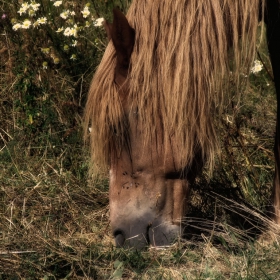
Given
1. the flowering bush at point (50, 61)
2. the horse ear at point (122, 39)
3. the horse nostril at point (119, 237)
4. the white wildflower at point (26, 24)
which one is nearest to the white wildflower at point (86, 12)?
the flowering bush at point (50, 61)

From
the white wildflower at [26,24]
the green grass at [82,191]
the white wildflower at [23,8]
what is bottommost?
A: the green grass at [82,191]

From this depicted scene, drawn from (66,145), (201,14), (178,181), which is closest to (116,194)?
(178,181)

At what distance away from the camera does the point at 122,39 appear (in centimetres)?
255

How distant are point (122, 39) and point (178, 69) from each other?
0.25 m

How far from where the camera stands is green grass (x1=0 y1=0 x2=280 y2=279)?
2744 mm

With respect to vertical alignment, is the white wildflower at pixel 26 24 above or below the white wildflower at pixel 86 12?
below

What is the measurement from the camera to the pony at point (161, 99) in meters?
2.55

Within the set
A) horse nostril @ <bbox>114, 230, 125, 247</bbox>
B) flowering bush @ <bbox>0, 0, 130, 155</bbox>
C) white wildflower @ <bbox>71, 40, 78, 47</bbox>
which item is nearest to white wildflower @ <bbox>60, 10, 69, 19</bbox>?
flowering bush @ <bbox>0, 0, 130, 155</bbox>

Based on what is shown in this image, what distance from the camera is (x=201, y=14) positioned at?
8.39 feet

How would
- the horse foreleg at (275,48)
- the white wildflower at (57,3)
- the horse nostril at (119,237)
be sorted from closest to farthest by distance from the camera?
the horse nostril at (119,237) < the horse foreleg at (275,48) < the white wildflower at (57,3)

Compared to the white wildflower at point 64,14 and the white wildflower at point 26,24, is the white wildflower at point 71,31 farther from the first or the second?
the white wildflower at point 26,24

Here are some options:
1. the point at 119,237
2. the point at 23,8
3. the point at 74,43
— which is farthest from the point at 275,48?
the point at 23,8

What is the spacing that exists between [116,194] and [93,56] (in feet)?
6.02

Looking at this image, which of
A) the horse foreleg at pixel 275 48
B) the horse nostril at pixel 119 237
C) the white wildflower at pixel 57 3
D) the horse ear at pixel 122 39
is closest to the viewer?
the horse ear at pixel 122 39
